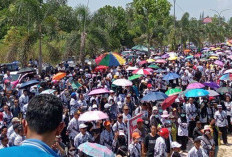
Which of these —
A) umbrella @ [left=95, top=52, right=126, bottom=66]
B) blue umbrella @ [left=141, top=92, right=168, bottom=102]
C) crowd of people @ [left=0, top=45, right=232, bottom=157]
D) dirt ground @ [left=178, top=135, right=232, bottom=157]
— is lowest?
dirt ground @ [left=178, top=135, right=232, bottom=157]

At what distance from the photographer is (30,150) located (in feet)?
4.69

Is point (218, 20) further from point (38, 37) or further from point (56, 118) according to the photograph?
point (56, 118)

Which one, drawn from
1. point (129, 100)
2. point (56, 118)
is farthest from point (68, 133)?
point (56, 118)

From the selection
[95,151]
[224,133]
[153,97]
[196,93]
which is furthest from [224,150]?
[95,151]

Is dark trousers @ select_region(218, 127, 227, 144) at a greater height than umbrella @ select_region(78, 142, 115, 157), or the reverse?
umbrella @ select_region(78, 142, 115, 157)

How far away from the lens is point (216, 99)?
1258 centimetres

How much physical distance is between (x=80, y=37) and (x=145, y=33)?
20776 millimetres

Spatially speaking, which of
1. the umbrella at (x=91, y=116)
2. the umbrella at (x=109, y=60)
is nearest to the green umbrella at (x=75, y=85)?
the umbrella at (x=109, y=60)

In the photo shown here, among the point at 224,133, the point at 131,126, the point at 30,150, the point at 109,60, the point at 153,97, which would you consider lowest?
the point at 224,133

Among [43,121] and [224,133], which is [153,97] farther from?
[43,121]

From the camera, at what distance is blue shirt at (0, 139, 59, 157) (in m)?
1.37

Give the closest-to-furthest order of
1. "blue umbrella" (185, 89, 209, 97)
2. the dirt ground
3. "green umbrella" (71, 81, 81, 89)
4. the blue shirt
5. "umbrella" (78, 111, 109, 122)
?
the blue shirt → "umbrella" (78, 111, 109, 122) → the dirt ground → "blue umbrella" (185, 89, 209, 97) → "green umbrella" (71, 81, 81, 89)

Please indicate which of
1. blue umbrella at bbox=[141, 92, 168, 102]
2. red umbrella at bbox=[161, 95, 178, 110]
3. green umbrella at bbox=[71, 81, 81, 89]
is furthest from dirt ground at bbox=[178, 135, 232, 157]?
green umbrella at bbox=[71, 81, 81, 89]

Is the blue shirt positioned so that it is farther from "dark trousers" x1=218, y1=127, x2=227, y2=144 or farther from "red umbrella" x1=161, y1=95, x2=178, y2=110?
"dark trousers" x1=218, y1=127, x2=227, y2=144
